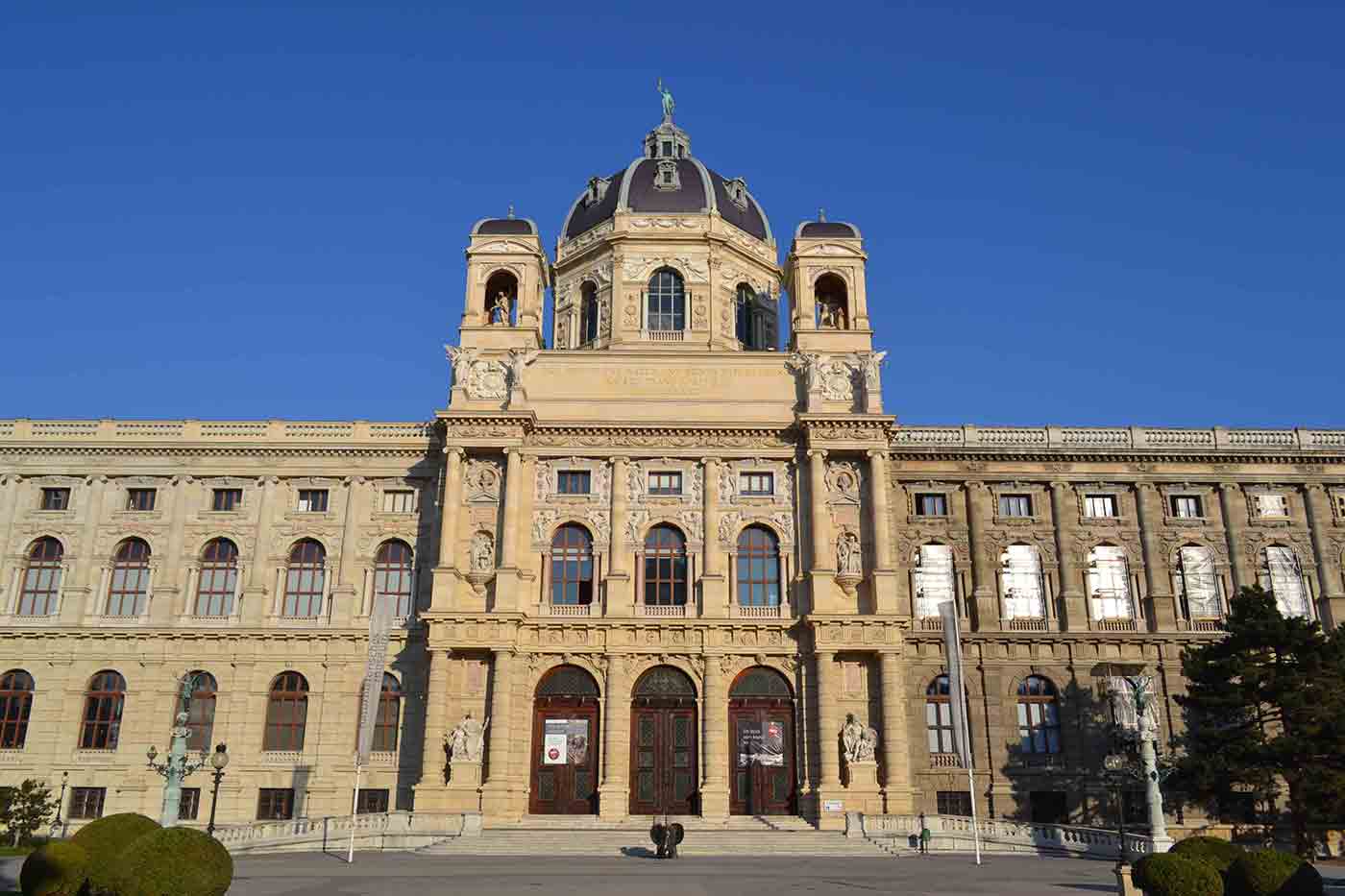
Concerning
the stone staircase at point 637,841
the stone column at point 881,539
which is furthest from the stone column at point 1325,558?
the stone staircase at point 637,841

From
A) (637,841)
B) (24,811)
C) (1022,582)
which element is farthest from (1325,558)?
(24,811)

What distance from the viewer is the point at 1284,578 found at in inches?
1901

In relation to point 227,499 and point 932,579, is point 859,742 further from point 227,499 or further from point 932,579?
point 227,499

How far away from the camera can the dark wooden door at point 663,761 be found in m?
42.1

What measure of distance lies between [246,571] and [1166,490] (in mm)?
39192

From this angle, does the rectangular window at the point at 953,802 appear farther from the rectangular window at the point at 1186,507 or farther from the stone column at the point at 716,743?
the rectangular window at the point at 1186,507

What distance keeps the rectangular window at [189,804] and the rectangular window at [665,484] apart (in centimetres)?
2103

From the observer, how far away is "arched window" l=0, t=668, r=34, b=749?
44812 mm

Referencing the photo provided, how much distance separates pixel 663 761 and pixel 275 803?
15.1 m

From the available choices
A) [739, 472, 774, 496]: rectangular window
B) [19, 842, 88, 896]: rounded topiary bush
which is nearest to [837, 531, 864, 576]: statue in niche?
[739, 472, 774, 496]: rectangular window

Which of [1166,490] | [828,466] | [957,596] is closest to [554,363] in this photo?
[828,466]

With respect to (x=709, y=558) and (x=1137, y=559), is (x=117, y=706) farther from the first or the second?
(x=1137, y=559)

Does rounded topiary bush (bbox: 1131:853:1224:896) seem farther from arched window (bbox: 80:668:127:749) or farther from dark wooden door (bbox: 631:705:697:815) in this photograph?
arched window (bbox: 80:668:127:749)

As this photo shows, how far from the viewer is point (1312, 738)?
3706 centimetres
